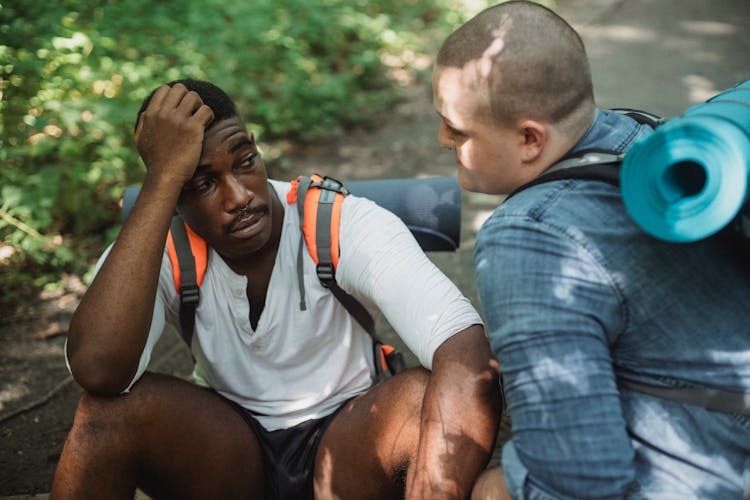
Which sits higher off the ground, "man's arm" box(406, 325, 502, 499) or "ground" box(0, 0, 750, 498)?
"man's arm" box(406, 325, 502, 499)

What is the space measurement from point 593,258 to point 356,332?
1.16 metres

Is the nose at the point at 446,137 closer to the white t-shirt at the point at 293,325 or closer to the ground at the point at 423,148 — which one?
the white t-shirt at the point at 293,325

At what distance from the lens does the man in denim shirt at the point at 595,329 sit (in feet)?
4.81

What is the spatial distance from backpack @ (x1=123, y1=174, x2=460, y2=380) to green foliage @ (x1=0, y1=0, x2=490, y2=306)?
1530 millimetres

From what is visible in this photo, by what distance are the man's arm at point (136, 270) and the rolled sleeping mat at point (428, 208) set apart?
2.01ft

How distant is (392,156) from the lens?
18.7 feet

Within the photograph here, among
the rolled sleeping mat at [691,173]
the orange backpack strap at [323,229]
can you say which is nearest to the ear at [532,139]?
the rolled sleeping mat at [691,173]

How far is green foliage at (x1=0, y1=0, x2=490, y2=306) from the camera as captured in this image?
3.81 meters

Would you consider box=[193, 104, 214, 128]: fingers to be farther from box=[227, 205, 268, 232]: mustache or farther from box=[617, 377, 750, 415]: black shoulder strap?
box=[617, 377, 750, 415]: black shoulder strap

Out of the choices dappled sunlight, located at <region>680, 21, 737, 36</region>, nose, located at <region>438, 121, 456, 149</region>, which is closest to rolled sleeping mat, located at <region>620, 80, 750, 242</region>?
nose, located at <region>438, 121, 456, 149</region>

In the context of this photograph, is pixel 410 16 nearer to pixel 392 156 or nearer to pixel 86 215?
pixel 392 156

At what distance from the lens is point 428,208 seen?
2701 millimetres

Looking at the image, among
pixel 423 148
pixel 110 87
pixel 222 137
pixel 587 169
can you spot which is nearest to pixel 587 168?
pixel 587 169

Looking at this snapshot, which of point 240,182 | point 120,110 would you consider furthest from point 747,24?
point 240,182
